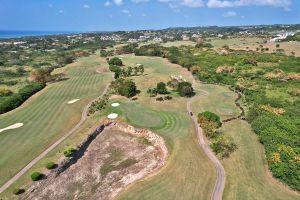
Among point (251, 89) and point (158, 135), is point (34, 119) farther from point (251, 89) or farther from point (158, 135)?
point (251, 89)

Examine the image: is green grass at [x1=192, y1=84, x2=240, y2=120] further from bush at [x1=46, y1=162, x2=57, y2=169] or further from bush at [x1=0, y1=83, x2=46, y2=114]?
bush at [x1=0, y1=83, x2=46, y2=114]

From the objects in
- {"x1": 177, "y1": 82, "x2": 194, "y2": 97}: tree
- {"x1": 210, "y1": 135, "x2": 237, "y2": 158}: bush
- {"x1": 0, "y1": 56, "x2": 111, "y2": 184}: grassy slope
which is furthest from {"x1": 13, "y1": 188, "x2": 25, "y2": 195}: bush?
{"x1": 177, "y1": 82, "x2": 194, "y2": 97}: tree

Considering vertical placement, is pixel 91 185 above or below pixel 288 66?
below

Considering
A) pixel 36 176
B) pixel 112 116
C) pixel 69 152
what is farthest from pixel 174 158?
pixel 36 176

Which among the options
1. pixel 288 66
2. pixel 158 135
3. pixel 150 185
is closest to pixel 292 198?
pixel 150 185

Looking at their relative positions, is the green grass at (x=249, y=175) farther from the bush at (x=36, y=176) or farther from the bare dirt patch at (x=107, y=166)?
the bush at (x=36, y=176)

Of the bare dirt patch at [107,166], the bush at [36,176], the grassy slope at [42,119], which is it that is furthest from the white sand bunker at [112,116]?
the bush at [36,176]
